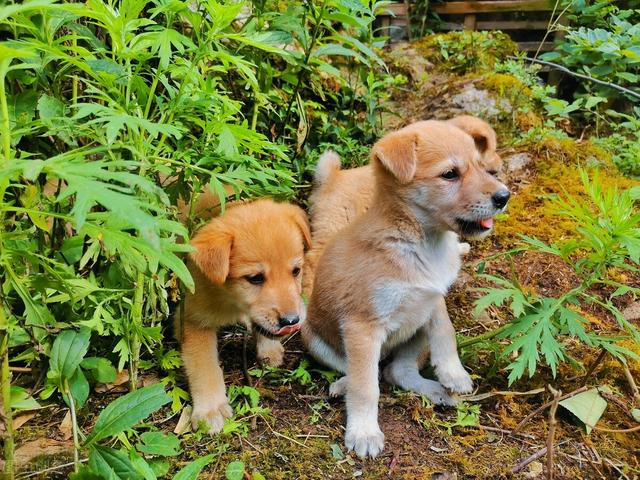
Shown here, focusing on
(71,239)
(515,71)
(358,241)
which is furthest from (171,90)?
(515,71)

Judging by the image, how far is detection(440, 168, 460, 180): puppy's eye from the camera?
2.77 m

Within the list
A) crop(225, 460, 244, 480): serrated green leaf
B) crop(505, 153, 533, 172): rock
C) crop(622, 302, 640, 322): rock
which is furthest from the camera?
crop(505, 153, 533, 172): rock

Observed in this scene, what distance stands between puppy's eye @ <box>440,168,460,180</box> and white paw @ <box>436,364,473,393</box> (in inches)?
35.2

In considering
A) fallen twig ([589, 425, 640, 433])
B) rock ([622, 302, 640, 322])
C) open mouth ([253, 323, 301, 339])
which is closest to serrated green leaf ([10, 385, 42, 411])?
open mouth ([253, 323, 301, 339])

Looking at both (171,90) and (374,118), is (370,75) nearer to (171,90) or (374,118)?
(374,118)

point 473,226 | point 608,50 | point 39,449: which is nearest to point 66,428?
point 39,449

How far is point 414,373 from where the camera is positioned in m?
3.01

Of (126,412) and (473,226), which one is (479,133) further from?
(126,412)

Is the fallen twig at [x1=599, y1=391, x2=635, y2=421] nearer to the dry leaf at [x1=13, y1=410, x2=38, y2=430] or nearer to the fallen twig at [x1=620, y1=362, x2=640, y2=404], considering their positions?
the fallen twig at [x1=620, y1=362, x2=640, y2=404]

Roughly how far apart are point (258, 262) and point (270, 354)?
2.01ft

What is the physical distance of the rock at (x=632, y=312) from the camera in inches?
133

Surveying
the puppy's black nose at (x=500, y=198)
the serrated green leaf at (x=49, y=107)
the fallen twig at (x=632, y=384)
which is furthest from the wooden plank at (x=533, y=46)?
the serrated green leaf at (x=49, y=107)

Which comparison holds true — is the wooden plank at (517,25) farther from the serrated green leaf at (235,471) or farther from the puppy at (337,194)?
the serrated green leaf at (235,471)

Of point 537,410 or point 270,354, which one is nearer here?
point 537,410
